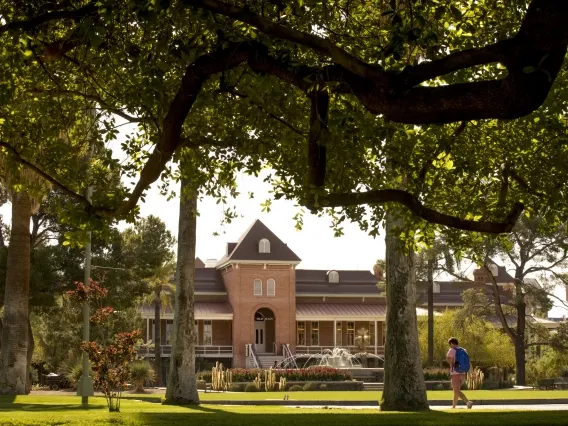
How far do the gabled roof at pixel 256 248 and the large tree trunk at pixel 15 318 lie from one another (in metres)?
43.3

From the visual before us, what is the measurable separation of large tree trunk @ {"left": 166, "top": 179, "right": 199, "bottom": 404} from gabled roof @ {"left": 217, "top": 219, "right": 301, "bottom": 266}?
4696 centimetres

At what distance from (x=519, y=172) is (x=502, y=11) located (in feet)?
8.58

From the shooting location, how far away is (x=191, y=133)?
15.4m

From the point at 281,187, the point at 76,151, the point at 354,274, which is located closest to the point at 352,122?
the point at 281,187

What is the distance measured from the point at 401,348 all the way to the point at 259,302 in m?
51.4

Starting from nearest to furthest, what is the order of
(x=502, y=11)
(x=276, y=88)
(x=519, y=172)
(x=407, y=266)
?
(x=276, y=88), (x=502, y=11), (x=519, y=172), (x=407, y=266)

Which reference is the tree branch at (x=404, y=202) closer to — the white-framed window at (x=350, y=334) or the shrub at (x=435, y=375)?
the shrub at (x=435, y=375)

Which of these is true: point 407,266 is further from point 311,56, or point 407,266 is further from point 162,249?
point 162,249

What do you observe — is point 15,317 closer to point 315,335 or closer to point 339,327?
point 315,335

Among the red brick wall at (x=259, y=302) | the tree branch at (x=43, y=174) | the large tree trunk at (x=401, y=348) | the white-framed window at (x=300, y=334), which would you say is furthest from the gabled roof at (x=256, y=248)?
the tree branch at (x=43, y=174)

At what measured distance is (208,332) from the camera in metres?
72.3

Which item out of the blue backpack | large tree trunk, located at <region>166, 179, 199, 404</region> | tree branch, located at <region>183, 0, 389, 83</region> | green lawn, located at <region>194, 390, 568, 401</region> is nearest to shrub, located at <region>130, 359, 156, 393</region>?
green lawn, located at <region>194, 390, 568, 401</region>

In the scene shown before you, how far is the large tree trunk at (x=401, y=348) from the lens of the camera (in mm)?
20422

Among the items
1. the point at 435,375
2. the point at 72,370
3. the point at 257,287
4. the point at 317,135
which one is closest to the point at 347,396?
the point at 435,375
